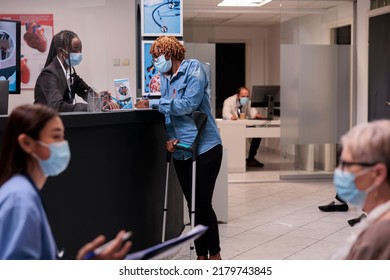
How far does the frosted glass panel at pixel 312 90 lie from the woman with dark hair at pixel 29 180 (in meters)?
6.79

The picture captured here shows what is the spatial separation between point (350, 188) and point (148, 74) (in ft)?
12.9

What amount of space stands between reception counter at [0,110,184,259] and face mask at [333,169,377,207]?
1.86 m

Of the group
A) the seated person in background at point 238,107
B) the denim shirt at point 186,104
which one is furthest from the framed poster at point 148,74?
the seated person in background at point 238,107

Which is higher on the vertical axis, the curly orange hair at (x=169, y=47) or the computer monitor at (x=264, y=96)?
the curly orange hair at (x=169, y=47)

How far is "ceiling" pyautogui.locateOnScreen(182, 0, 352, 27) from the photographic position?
7.91 m

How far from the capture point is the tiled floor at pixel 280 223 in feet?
15.8

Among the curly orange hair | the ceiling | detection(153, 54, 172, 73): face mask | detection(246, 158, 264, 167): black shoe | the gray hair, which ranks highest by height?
the ceiling

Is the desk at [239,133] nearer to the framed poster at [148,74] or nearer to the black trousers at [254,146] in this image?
the black trousers at [254,146]

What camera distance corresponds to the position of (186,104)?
13.2ft

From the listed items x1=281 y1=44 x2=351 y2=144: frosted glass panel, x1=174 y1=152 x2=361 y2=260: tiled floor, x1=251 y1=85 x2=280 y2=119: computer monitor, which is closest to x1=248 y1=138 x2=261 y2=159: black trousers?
x1=251 y1=85 x2=280 y2=119: computer monitor

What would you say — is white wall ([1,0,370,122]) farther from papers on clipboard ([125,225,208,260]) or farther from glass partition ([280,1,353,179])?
papers on clipboard ([125,225,208,260])

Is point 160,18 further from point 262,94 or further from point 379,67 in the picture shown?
point 262,94

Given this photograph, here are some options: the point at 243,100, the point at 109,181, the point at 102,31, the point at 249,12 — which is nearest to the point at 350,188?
the point at 109,181
